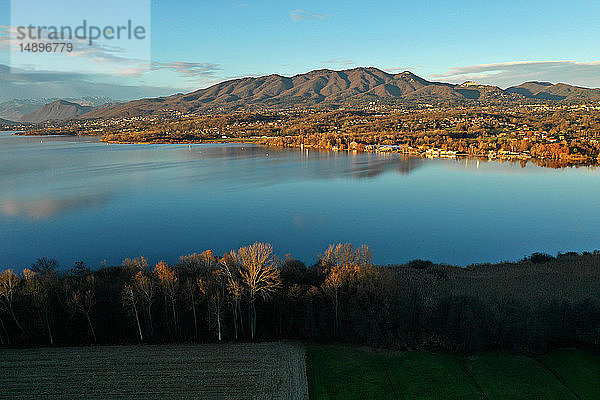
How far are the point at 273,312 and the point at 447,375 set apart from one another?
613 centimetres

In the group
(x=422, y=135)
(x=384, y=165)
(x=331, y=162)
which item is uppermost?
(x=422, y=135)

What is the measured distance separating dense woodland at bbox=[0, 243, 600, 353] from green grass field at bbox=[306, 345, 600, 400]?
2.12ft

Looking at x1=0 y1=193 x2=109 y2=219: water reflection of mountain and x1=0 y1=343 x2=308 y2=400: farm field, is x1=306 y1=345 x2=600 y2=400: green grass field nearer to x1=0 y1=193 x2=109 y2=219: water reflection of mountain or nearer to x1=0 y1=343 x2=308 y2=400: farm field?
x1=0 y1=343 x2=308 y2=400: farm field

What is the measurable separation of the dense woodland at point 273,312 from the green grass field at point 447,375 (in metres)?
0.65

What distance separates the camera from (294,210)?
3394cm

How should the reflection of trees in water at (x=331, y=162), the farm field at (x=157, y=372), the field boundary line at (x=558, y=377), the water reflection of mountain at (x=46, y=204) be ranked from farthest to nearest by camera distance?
the reflection of trees in water at (x=331, y=162), the water reflection of mountain at (x=46, y=204), the field boundary line at (x=558, y=377), the farm field at (x=157, y=372)

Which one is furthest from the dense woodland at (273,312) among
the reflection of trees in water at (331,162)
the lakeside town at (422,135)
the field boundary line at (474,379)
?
the lakeside town at (422,135)

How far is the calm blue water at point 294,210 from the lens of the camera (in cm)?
2511

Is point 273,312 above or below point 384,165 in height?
below

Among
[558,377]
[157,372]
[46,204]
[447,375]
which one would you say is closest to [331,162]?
[46,204]

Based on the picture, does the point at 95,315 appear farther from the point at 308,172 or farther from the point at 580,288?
the point at 308,172

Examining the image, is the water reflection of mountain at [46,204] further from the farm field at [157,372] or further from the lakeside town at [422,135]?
the lakeside town at [422,135]

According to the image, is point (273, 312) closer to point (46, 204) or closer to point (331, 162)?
point (46, 204)

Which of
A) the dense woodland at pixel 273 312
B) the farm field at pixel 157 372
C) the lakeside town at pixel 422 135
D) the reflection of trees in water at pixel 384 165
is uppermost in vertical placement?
the lakeside town at pixel 422 135
